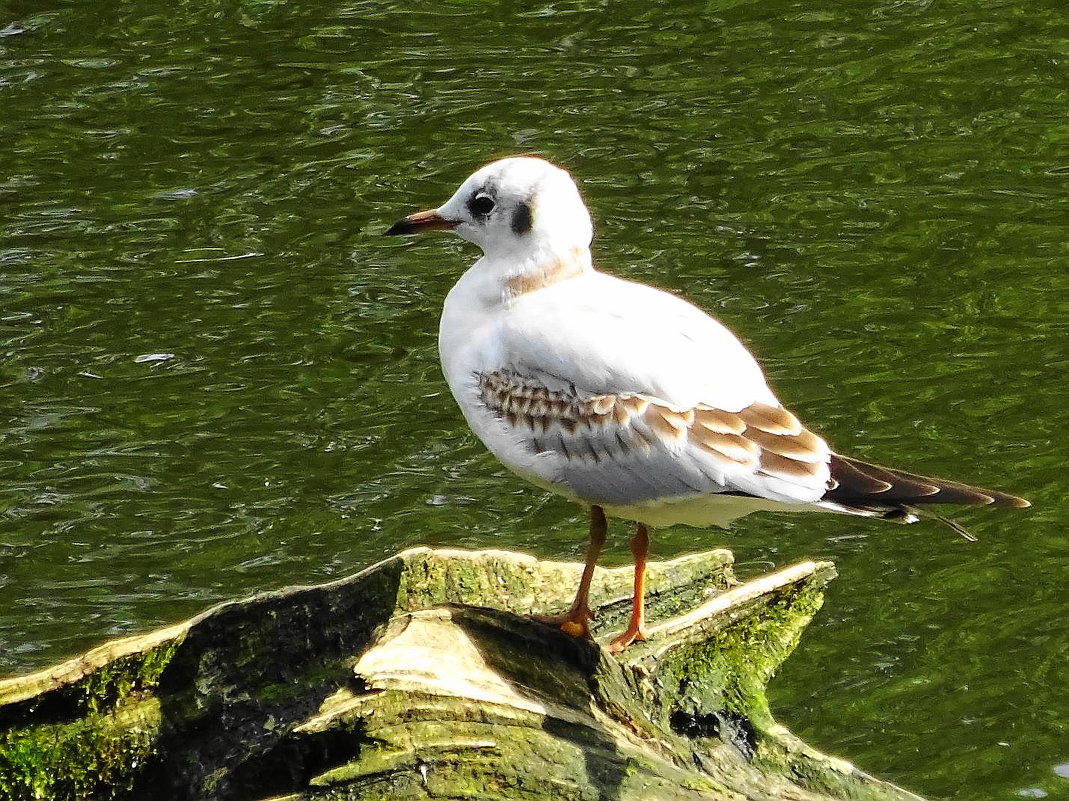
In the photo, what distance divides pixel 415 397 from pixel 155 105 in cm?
371

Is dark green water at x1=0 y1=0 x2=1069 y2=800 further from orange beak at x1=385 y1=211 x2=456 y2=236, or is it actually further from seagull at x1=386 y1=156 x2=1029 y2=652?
orange beak at x1=385 y1=211 x2=456 y2=236

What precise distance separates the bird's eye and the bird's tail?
56.7 inches

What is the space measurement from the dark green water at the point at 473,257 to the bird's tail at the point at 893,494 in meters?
1.67

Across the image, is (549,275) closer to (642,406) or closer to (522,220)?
(522,220)

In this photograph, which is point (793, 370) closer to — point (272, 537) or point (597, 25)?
point (272, 537)

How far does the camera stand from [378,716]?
4562 mm

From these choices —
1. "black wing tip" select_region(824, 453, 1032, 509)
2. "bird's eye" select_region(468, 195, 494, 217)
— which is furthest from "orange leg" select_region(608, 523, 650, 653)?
"bird's eye" select_region(468, 195, 494, 217)

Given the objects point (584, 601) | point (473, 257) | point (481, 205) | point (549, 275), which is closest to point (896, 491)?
point (584, 601)

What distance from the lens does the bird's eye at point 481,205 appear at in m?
5.81

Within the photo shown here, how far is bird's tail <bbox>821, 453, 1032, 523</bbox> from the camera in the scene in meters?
5.01

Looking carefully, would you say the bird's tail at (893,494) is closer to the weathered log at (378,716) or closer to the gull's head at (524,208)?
the weathered log at (378,716)

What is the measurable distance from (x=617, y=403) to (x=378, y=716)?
128 centimetres

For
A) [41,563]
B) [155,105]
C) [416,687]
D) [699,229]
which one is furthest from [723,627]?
[155,105]

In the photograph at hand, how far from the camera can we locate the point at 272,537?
7688mm
